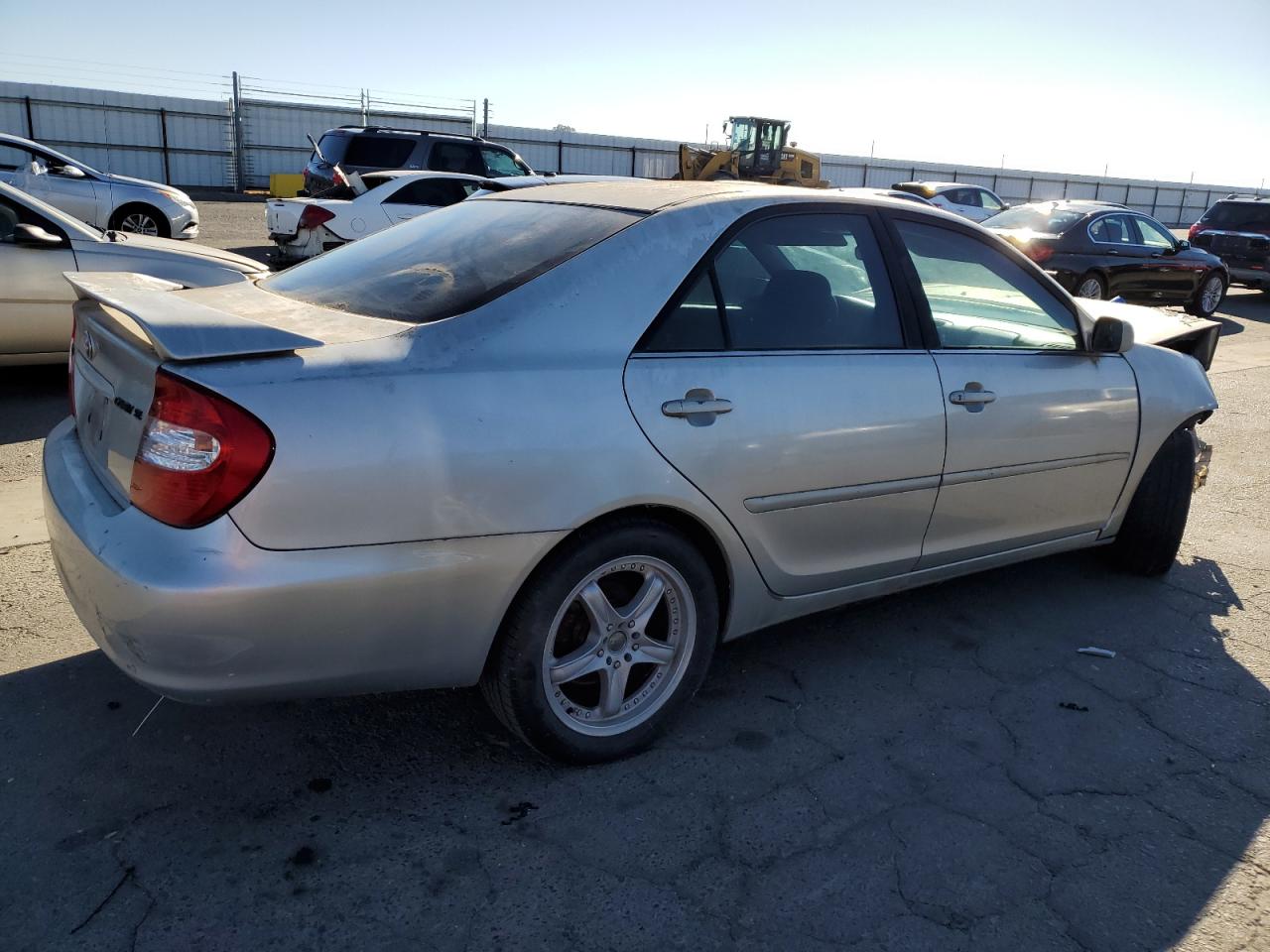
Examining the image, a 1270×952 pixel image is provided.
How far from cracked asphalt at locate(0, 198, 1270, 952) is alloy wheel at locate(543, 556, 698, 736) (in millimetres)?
173

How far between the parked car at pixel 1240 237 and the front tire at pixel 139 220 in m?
16.3

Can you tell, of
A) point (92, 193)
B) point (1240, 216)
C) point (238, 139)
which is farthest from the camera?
point (238, 139)

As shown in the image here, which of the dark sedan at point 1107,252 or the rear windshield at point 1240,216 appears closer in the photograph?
the dark sedan at point 1107,252

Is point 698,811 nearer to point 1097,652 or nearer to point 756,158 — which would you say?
point 1097,652

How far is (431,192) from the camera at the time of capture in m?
12.6

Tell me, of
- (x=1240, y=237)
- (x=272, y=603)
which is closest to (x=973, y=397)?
(x=272, y=603)

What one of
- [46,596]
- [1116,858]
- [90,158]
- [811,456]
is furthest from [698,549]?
[90,158]

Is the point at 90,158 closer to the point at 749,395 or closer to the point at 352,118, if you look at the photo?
the point at 352,118

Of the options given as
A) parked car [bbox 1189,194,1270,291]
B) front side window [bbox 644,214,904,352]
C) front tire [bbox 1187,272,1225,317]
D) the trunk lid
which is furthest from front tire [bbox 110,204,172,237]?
parked car [bbox 1189,194,1270,291]

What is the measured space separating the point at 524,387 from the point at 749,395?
2.35 feet

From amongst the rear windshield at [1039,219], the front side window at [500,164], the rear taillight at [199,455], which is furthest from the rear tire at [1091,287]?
the rear taillight at [199,455]

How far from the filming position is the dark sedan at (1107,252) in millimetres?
13445

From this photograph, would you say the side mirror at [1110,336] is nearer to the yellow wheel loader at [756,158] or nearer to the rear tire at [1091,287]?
the rear tire at [1091,287]

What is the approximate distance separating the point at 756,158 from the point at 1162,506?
24088mm
